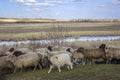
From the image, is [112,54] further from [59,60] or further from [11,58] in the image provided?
[11,58]

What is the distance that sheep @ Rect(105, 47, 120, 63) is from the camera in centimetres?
1698

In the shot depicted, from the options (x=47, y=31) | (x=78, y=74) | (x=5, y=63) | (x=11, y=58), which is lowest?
(x=47, y=31)

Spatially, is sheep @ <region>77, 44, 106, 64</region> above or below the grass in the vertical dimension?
above

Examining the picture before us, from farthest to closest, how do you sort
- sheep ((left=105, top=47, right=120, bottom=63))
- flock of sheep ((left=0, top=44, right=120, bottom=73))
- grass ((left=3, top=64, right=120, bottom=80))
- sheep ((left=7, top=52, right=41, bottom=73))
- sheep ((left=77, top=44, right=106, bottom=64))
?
sheep ((left=77, top=44, right=106, bottom=64))
sheep ((left=105, top=47, right=120, bottom=63))
sheep ((left=7, top=52, right=41, bottom=73))
flock of sheep ((left=0, top=44, right=120, bottom=73))
grass ((left=3, top=64, right=120, bottom=80))

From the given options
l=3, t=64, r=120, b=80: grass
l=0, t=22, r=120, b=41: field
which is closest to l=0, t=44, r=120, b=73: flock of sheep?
l=3, t=64, r=120, b=80: grass

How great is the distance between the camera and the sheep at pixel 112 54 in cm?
1698

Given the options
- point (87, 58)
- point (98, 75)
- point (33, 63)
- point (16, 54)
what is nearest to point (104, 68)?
point (98, 75)

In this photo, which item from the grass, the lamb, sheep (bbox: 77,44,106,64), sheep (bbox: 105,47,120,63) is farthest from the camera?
the lamb

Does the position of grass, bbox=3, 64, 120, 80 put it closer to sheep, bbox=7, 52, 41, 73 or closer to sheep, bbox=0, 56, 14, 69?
sheep, bbox=7, 52, 41, 73

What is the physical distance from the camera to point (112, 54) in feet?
56.1

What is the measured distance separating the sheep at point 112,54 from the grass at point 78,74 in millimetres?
1631

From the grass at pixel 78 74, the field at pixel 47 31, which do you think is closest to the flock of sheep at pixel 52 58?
the grass at pixel 78 74

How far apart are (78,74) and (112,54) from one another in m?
3.87

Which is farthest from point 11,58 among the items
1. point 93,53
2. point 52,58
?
point 93,53
